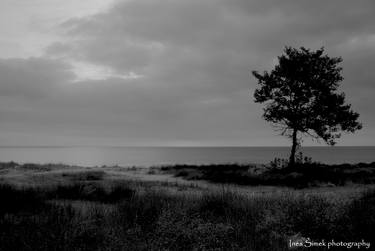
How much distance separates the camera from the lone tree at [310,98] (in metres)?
23.7

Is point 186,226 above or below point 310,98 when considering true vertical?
below

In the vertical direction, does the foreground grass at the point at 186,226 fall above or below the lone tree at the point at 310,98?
below

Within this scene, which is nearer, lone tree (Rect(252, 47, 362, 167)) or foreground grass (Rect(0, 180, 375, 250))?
foreground grass (Rect(0, 180, 375, 250))

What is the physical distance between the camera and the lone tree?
2366 cm

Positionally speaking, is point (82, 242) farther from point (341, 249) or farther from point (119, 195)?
point (119, 195)

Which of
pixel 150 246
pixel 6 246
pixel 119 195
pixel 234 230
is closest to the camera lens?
pixel 6 246

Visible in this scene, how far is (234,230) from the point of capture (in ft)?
21.4

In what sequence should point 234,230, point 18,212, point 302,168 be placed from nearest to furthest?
point 234,230 < point 18,212 < point 302,168

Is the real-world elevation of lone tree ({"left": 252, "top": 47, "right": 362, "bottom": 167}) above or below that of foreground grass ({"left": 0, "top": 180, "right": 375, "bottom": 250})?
above

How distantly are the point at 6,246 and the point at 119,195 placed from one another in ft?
21.0

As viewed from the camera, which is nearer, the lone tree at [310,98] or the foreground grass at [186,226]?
the foreground grass at [186,226]

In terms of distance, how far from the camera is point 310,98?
79.6 feet

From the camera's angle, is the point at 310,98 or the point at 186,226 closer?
the point at 186,226

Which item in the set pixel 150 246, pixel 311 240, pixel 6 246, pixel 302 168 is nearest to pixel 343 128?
pixel 302 168
